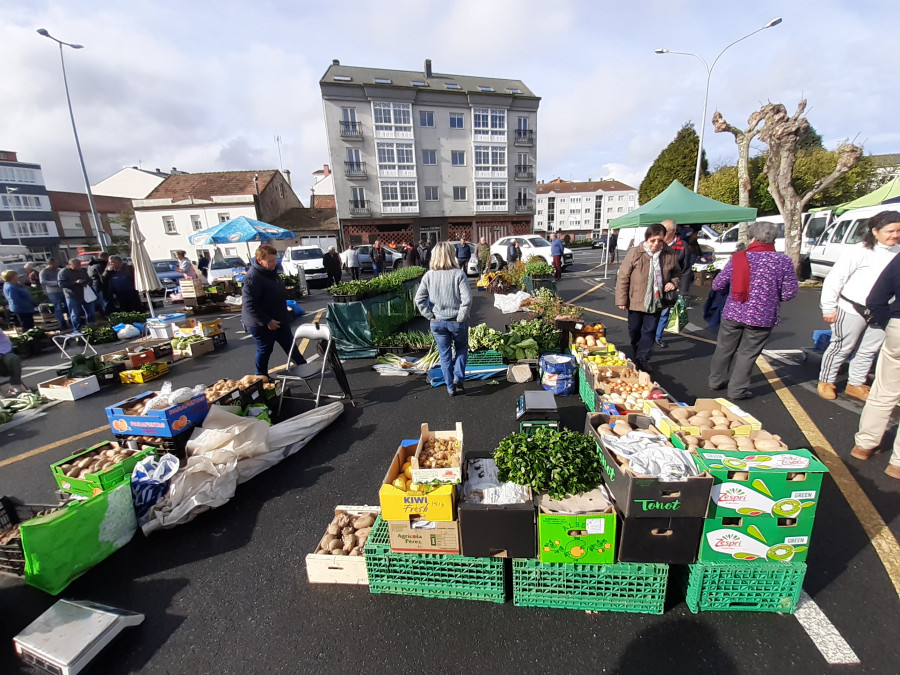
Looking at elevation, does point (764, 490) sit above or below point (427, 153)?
below

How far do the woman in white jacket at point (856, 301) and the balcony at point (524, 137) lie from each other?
3409 cm

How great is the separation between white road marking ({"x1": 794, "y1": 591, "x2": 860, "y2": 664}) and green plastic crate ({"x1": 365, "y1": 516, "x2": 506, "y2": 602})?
5.14 ft

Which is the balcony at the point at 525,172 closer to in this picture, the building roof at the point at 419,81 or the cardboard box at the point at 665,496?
the building roof at the point at 419,81

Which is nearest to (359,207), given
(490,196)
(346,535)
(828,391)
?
(490,196)

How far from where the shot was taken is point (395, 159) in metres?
31.0

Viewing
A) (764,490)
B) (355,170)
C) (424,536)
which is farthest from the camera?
(355,170)

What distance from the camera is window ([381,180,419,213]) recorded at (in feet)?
102

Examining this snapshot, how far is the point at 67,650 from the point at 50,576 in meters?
0.70

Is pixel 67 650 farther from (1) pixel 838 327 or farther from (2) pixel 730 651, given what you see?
(1) pixel 838 327

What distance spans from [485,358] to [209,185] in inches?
1330

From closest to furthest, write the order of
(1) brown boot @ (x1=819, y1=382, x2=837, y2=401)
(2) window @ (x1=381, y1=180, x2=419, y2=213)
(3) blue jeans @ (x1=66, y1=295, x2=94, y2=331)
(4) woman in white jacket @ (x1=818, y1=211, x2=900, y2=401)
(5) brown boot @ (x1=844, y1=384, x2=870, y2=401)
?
(4) woman in white jacket @ (x1=818, y1=211, x2=900, y2=401) → (5) brown boot @ (x1=844, y1=384, x2=870, y2=401) → (1) brown boot @ (x1=819, y1=382, x2=837, y2=401) → (3) blue jeans @ (x1=66, y1=295, x2=94, y2=331) → (2) window @ (x1=381, y1=180, x2=419, y2=213)

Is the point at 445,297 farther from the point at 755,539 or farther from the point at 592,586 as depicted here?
the point at 755,539

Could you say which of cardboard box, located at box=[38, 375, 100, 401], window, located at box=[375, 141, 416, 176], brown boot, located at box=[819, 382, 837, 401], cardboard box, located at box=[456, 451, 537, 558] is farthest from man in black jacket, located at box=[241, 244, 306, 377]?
window, located at box=[375, 141, 416, 176]

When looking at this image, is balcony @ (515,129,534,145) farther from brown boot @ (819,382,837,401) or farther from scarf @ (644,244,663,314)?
brown boot @ (819,382,837,401)
